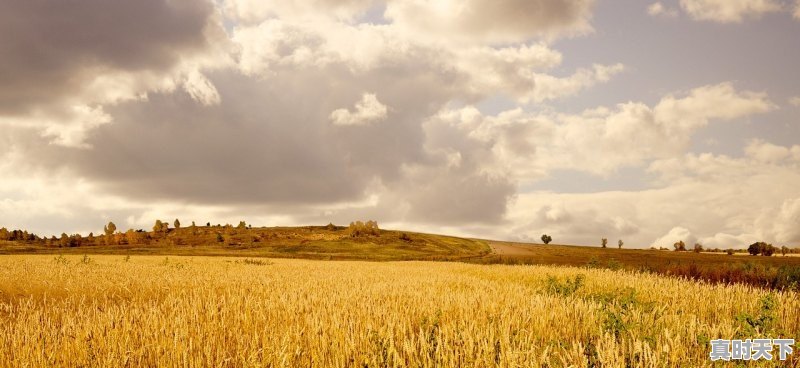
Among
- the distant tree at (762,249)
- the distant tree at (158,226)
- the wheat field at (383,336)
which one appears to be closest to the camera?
the wheat field at (383,336)

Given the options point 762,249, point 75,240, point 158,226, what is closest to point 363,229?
point 158,226

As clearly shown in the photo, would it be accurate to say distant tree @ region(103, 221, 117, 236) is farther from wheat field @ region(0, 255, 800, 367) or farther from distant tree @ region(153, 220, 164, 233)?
wheat field @ region(0, 255, 800, 367)

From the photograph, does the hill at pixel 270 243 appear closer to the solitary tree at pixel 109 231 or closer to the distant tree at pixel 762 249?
the solitary tree at pixel 109 231

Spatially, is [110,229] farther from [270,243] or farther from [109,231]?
[270,243]

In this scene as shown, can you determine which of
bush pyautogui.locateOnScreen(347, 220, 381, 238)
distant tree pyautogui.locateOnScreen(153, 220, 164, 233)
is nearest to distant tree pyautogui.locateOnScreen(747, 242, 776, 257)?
bush pyautogui.locateOnScreen(347, 220, 381, 238)

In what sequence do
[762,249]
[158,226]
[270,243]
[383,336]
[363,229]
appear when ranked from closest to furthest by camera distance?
[383,336] < [762,249] < [270,243] < [363,229] < [158,226]

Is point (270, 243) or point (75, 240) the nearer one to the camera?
point (270, 243)

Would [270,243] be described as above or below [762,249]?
below

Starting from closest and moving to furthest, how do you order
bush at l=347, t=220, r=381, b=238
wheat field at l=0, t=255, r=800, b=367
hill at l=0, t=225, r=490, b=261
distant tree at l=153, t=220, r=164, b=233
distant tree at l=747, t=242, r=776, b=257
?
1. wheat field at l=0, t=255, r=800, b=367
2. hill at l=0, t=225, r=490, b=261
3. distant tree at l=747, t=242, r=776, b=257
4. bush at l=347, t=220, r=381, b=238
5. distant tree at l=153, t=220, r=164, b=233

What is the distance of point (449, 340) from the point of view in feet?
17.0

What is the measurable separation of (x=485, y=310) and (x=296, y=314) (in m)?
3.06

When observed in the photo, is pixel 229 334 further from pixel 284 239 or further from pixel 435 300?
pixel 284 239

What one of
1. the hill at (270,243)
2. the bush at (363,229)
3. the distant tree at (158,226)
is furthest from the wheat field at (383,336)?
the distant tree at (158,226)

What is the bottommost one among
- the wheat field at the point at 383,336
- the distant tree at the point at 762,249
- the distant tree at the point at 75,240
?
the distant tree at the point at 75,240
